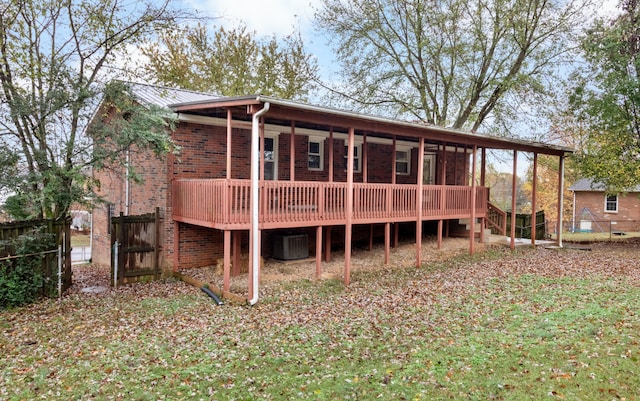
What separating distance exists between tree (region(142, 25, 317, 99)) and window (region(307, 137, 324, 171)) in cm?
1332

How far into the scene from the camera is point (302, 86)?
27.4 metres

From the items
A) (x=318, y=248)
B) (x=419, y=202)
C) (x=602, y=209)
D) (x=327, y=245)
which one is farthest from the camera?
(x=602, y=209)

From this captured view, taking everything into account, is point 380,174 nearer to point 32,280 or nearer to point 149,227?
point 149,227

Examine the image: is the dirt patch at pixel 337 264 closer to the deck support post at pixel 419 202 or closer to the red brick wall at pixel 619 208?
the deck support post at pixel 419 202

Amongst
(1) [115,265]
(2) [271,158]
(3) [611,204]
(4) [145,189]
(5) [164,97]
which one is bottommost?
(1) [115,265]

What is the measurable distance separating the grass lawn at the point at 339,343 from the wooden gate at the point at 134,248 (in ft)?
2.75

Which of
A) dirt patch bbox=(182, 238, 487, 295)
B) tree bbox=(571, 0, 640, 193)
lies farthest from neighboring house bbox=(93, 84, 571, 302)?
tree bbox=(571, 0, 640, 193)

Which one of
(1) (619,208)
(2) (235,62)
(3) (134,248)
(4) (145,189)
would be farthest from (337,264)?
(1) (619,208)

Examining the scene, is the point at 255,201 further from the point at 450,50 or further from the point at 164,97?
the point at 450,50

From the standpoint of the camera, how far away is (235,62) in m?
27.0

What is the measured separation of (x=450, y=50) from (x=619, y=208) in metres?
18.6

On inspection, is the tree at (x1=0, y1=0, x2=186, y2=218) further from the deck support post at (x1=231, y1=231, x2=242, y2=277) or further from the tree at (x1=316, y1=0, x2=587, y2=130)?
the tree at (x1=316, y1=0, x2=587, y2=130)

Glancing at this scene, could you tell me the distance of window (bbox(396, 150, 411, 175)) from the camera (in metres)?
17.2

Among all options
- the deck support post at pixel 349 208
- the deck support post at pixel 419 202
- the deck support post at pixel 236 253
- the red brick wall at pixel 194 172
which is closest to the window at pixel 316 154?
the red brick wall at pixel 194 172
